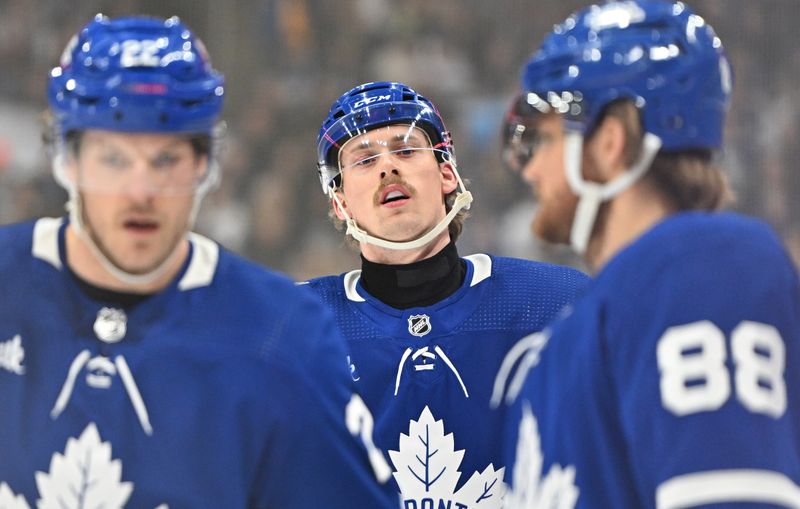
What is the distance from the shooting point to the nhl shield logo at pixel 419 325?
8.48 ft

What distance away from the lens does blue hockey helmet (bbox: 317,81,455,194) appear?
2662mm

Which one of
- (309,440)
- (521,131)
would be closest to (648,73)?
(521,131)

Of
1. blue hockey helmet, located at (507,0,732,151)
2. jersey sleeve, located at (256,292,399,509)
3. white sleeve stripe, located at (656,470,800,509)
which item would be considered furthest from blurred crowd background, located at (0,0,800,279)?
white sleeve stripe, located at (656,470,800,509)

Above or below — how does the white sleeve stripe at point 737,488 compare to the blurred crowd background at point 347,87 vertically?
below

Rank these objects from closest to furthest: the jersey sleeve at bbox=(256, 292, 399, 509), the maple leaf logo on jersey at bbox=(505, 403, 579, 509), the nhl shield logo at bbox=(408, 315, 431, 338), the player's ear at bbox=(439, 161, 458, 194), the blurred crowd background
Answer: the maple leaf logo on jersey at bbox=(505, 403, 579, 509) < the jersey sleeve at bbox=(256, 292, 399, 509) < the nhl shield logo at bbox=(408, 315, 431, 338) < the player's ear at bbox=(439, 161, 458, 194) < the blurred crowd background

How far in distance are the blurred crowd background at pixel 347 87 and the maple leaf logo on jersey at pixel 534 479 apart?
12.2 ft

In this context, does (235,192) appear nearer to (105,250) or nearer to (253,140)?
(253,140)

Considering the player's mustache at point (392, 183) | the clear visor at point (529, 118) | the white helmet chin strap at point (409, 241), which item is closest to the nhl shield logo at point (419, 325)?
the white helmet chin strap at point (409, 241)

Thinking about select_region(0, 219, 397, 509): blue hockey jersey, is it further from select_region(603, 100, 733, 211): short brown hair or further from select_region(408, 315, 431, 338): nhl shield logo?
select_region(408, 315, 431, 338): nhl shield logo

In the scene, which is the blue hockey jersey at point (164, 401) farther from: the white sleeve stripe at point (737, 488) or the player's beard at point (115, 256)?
the white sleeve stripe at point (737, 488)

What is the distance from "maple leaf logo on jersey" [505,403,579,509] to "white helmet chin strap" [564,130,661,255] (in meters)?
0.25

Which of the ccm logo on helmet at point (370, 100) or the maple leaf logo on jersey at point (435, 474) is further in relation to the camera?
the ccm logo on helmet at point (370, 100)

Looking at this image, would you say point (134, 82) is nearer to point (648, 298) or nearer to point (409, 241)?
point (648, 298)

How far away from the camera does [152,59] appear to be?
1.78m
